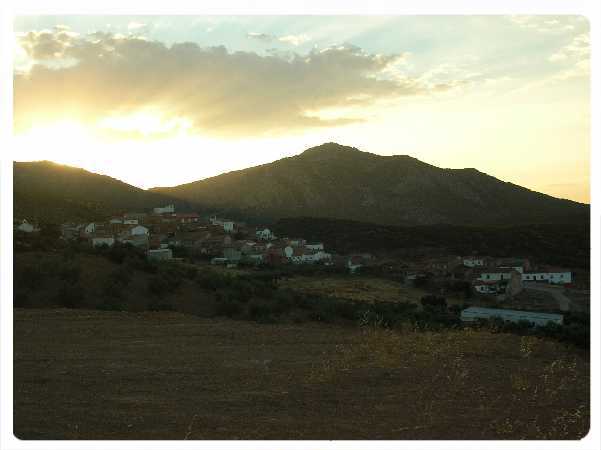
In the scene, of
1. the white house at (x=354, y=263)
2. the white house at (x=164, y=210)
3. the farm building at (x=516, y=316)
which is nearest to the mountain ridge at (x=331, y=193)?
the white house at (x=164, y=210)

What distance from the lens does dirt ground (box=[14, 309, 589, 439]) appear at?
206 inches

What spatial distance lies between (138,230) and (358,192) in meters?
35.2

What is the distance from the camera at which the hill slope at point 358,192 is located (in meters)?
56.9

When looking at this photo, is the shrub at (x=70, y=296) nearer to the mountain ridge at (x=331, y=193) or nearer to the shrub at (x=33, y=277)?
the shrub at (x=33, y=277)

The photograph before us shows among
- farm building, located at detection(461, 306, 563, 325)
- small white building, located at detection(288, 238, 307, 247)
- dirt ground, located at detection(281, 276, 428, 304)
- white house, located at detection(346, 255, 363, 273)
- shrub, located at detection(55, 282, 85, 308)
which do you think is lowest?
dirt ground, located at detection(281, 276, 428, 304)

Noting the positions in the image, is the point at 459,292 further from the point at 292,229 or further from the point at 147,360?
the point at 292,229

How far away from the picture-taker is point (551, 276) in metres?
35.0

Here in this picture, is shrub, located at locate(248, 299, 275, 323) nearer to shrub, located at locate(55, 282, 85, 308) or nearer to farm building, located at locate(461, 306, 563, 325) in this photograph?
shrub, located at locate(55, 282, 85, 308)

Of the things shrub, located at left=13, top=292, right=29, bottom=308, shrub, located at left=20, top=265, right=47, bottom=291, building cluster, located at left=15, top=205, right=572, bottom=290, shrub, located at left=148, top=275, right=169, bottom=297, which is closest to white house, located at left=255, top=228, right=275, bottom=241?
building cluster, located at left=15, top=205, right=572, bottom=290

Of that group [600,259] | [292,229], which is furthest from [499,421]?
[292,229]

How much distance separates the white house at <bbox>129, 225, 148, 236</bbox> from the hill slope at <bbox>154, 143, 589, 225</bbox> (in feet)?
58.4

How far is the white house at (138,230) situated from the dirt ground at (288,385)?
3156cm

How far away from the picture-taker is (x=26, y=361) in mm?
7215

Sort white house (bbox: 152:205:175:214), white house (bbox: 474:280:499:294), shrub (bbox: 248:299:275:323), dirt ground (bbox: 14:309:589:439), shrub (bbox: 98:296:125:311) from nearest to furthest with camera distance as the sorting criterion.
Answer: dirt ground (bbox: 14:309:589:439), shrub (bbox: 248:299:275:323), shrub (bbox: 98:296:125:311), white house (bbox: 474:280:499:294), white house (bbox: 152:205:175:214)
